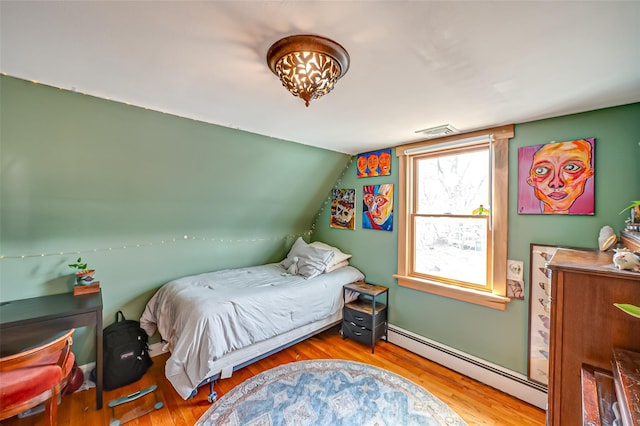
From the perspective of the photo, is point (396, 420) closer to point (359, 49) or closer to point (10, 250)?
point (359, 49)

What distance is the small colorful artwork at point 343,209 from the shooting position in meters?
3.53

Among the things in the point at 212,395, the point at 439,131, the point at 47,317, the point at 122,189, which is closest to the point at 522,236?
the point at 439,131

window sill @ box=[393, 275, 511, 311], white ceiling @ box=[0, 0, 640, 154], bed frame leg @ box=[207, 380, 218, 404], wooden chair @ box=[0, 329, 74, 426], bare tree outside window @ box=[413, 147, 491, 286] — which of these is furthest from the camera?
bare tree outside window @ box=[413, 147, 491, 286]

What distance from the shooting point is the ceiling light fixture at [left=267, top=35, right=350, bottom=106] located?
3.71 ft

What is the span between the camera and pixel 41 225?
2127 mm

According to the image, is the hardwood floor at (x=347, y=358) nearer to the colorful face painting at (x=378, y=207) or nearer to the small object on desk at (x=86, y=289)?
the small object on desk at (x=86, y=289)

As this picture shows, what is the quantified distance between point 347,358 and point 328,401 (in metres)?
0.66

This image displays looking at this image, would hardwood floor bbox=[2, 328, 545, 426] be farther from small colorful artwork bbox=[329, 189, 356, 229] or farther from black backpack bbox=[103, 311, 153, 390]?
small colorful artwork bbox=[329, 189, 356, 229]

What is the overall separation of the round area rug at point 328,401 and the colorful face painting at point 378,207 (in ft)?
5.20

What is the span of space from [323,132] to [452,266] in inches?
76.6

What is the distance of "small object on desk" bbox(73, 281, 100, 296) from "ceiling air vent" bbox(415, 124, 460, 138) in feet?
10.7

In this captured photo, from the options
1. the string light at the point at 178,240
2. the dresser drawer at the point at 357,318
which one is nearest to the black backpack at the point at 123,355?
the string light at the point at 178,240

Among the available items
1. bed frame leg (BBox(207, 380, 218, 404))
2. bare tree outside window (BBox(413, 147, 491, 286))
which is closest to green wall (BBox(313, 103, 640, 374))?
bare tree outside window (BBox(413, 147, 491, 286))

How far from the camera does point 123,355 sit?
7.29 feet
